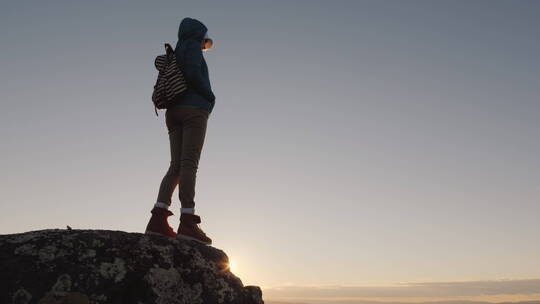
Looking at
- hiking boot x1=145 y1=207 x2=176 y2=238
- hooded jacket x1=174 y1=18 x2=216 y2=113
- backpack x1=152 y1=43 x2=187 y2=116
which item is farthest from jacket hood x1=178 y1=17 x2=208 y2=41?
hiking boot x1=145 y1=207 x2=176 y2=238

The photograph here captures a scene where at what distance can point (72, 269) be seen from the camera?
4.57 metres

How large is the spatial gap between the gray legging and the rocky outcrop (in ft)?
3.35

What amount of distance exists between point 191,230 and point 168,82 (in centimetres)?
208

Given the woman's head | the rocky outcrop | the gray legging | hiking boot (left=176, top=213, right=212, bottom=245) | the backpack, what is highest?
the woman's head

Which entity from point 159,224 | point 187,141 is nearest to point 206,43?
point 187,141

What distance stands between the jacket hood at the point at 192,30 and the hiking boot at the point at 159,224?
2.58 metres

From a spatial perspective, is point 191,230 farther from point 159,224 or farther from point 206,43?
point 206,43

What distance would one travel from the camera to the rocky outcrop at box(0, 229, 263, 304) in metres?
4.40

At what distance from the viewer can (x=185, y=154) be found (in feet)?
21.2

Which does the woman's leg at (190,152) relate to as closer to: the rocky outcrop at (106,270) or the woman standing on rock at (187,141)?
the woman standing on rock at (187,141)

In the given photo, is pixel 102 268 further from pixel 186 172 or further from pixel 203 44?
pixel 203 44

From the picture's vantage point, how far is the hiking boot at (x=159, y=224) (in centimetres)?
631

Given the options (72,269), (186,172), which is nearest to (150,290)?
(72,269)

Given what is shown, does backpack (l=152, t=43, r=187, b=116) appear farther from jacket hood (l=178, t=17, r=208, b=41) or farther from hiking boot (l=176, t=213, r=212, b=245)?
hiking boot (l=176, t=213, r=212, b=245)
